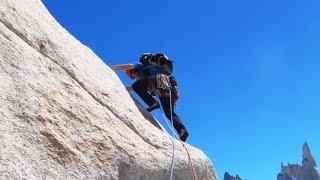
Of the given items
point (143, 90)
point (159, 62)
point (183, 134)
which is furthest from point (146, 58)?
point (183, 134)

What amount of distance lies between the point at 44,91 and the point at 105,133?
141cm

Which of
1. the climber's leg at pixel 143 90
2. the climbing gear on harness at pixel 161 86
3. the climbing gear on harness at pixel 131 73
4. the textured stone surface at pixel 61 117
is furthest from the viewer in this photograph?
the climbing gear on harness at pixel 131 73

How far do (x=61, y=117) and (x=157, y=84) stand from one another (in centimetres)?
499

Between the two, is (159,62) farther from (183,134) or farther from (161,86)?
(183,134)

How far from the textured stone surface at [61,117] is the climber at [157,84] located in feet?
5.32

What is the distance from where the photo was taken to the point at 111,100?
9531mm

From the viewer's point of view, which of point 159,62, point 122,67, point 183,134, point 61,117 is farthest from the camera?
point 122,67

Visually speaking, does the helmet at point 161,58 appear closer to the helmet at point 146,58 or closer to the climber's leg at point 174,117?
the helmet at point 146,58

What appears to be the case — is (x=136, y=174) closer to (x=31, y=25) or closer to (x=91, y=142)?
(x=91, y=142)

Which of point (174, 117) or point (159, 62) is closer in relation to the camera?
point (174, 117)

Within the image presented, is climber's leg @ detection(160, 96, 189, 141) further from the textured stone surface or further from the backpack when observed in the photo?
the textured stone surface

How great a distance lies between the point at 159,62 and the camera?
12641 millimetres

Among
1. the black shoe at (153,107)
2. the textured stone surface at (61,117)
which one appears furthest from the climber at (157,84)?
the textured stone surface at (61,117)

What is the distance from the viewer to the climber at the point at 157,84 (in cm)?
1223
